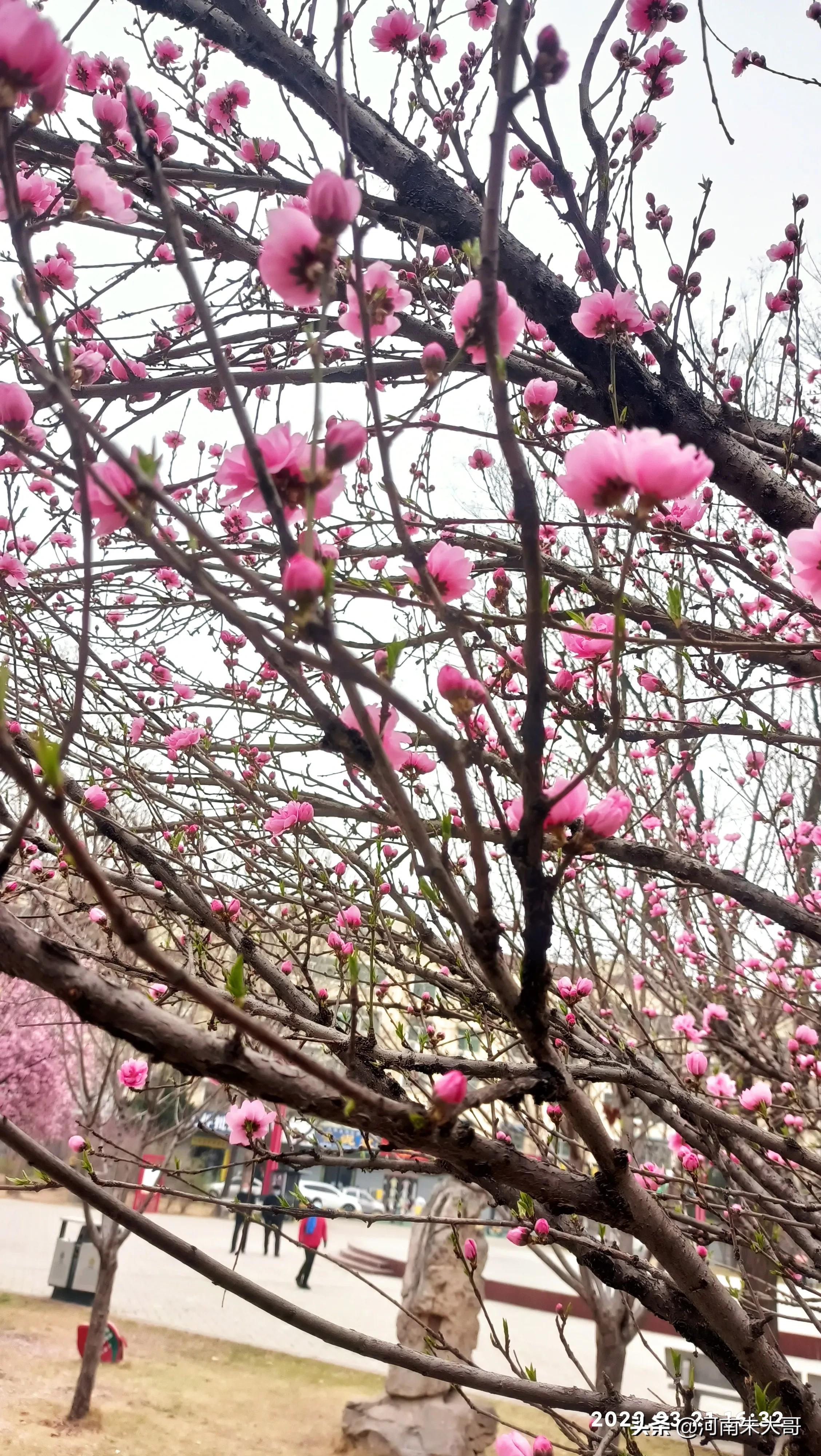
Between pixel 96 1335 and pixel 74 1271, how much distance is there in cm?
345

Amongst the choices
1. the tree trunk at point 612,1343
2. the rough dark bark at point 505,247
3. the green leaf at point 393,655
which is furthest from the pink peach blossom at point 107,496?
the tree trunk at point 612,1343

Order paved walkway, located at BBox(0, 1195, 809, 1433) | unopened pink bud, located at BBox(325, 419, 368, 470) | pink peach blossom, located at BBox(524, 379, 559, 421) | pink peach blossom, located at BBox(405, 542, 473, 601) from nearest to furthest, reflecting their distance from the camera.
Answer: unopened pink bud, located at BBox(325, 419, 368, 470)
pink peach blossom, located at BBox(405, 542, 473, 601)
pink peach blossom, located at BBox(524, 379, 559, 421)
paved walkway, located at BBox(0, 1195, 809, 1433)

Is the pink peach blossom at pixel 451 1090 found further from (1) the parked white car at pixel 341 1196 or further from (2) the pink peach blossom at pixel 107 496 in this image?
(1) the parked white car at pixel 341 1196

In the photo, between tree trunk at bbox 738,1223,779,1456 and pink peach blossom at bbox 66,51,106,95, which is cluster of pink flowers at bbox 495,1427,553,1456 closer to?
tree trunk at bbox 738,1223,779,1456

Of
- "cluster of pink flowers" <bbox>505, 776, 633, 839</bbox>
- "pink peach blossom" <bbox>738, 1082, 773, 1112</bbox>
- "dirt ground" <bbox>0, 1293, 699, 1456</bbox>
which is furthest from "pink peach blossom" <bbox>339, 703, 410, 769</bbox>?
"dirt ground" <bbox>0, 1293, 699, 1456</bbox>

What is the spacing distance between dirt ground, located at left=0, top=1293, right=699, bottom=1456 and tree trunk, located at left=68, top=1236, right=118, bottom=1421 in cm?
12

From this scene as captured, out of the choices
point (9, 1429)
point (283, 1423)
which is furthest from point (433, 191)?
point (283, 1423)

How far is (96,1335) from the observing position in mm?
6738

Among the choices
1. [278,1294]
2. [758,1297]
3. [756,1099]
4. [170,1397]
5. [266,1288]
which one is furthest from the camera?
[278,1294]

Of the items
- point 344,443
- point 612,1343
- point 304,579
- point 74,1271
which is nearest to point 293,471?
point 344,443

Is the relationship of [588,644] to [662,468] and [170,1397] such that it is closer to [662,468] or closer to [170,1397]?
[662,468]

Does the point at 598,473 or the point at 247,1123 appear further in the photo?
the point at 247,1123

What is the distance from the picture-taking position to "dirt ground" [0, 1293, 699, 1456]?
20.0ft

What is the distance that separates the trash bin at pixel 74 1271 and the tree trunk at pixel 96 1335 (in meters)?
2.46
